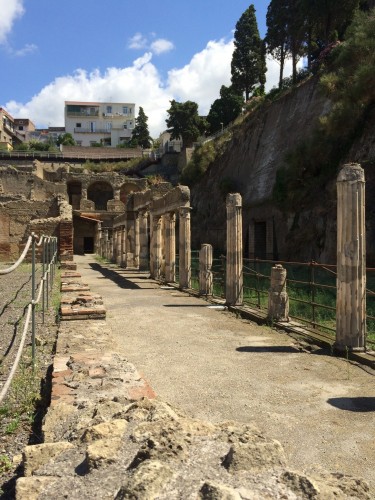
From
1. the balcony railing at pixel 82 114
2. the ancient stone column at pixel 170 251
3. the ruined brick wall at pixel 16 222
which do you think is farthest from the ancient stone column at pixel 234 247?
the balcony railing at pixel 82 114

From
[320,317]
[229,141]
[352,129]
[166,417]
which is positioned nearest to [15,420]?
[166,417]

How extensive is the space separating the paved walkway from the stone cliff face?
46.6ft

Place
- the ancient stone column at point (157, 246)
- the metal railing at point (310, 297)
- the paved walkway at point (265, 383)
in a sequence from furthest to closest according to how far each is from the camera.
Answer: the ancient stone column at point (157, 246) < the metal railing at point (310, 297) < the paved walkway at point (265, 383)

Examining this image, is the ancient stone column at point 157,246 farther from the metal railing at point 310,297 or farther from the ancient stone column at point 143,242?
the ancient stone column at point 143,242

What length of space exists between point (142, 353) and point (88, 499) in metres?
A: 4.14

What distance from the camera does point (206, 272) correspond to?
39.7 ft

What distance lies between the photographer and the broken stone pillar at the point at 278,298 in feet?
26.3

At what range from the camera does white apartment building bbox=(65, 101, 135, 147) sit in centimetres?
9531

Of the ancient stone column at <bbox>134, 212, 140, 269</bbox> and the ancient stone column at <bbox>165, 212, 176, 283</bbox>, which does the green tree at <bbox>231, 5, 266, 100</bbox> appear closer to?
the ancient stone column at <bbox>134, 212, 140, 269</bbox>

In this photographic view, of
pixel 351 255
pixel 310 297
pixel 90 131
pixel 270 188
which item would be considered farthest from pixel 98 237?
pixel 90 131

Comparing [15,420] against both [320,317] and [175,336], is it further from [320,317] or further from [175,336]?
[320,317]

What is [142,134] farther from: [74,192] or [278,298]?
[278,298]

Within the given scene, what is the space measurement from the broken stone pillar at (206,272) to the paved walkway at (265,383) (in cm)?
338

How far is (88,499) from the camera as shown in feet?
6.58
